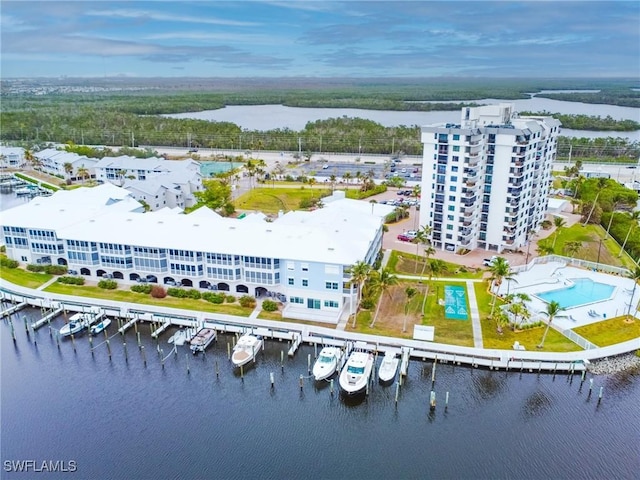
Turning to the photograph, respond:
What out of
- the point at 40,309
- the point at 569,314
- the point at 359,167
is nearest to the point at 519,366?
the point at 569,314

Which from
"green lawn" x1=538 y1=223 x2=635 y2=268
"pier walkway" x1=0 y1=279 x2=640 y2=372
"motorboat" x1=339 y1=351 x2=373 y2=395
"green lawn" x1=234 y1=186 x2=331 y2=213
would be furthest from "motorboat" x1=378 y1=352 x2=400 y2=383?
"green lawn" x1=234 y1=186 x2=331 y2=213

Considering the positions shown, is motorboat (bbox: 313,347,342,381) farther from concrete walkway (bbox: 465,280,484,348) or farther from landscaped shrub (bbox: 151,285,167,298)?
landscaped shrub (bbox: 151,285,167,298)

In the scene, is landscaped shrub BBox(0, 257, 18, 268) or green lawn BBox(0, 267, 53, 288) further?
landscaped shrub BBox(0, 257, 18, 268)

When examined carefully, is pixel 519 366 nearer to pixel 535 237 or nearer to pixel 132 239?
pixel 535 237

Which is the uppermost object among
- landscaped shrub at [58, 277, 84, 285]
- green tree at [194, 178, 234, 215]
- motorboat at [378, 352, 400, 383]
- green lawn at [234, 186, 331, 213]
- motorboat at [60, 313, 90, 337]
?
green tree at [194, 178, 234, 215]

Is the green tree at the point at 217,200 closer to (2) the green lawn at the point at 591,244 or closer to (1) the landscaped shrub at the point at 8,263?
(1) the landscaped shrub at the point at 8,263

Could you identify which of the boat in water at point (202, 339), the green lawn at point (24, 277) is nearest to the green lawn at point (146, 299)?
the green lawn at point (24, 277)
